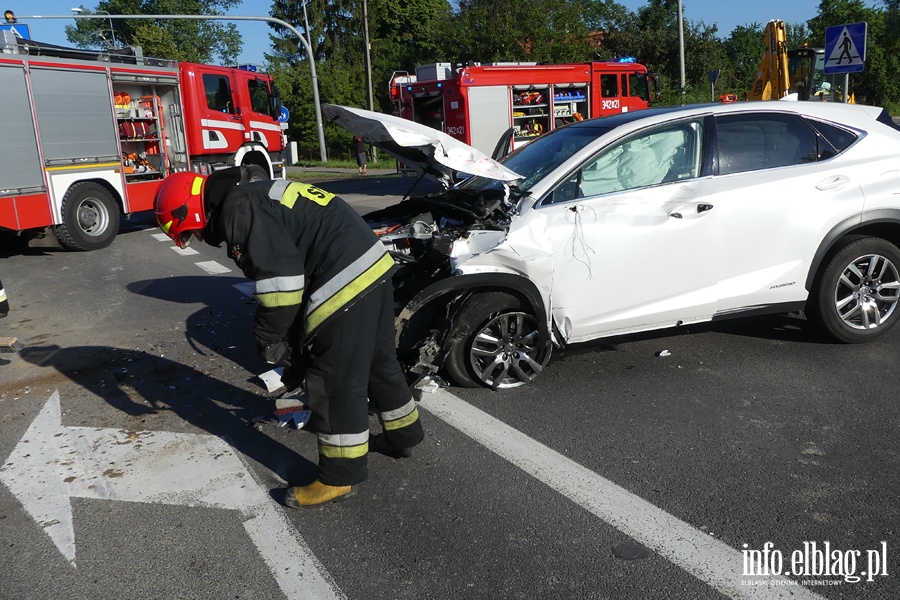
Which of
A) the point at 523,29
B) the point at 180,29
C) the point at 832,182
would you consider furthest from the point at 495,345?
the point at 180,29

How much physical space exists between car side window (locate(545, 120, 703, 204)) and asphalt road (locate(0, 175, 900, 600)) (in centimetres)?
124

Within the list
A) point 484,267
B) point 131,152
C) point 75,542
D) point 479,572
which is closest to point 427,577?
point 479,572

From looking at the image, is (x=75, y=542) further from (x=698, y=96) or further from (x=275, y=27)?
(x=275, y=27)

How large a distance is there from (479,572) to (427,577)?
0.21 m

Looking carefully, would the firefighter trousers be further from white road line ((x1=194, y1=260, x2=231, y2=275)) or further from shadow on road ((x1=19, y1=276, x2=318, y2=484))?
white road line ((x1=194, y1=260, x2=231, y2=275))

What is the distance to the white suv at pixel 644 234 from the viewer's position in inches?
187

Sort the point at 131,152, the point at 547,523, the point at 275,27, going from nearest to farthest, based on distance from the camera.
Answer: the point at 547,523 → the point at 131,152 → the point at 275,27

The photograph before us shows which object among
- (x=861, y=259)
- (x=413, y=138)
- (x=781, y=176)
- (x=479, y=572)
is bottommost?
(x=479, y=572)

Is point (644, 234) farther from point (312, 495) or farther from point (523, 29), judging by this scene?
point (523, 29)

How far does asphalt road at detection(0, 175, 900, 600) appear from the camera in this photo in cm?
306

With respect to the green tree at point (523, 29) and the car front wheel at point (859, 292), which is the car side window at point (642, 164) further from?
the green tree at point (523, 29)

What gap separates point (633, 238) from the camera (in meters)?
4.85

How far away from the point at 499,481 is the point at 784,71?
64.4ft

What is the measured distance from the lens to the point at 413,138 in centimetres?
475
